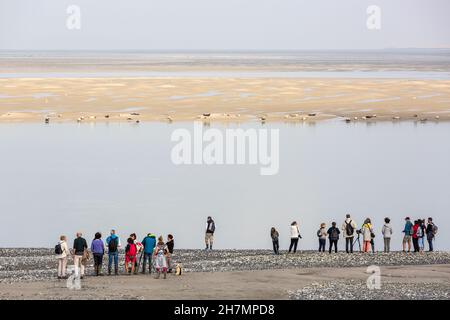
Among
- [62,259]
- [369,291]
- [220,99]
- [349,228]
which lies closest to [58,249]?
[62,259]

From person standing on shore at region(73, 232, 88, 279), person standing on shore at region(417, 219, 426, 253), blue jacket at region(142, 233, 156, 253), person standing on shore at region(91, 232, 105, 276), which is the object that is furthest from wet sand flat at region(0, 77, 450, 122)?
person standing on shore at region(73, 232, 88, 279)

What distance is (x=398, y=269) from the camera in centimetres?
2977

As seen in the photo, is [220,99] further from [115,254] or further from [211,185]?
[115,254]

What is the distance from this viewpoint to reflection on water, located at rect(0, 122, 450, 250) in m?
41.9

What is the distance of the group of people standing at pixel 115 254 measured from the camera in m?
28.3

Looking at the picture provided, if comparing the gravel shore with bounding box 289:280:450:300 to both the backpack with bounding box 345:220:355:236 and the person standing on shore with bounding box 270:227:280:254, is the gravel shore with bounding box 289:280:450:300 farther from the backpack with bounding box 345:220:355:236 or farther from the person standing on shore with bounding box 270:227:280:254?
Answer: the backpack with bounding box 345:220:355:236

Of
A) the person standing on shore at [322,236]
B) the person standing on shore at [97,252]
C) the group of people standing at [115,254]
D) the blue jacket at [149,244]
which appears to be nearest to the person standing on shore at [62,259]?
the group of people standing at [115,254]

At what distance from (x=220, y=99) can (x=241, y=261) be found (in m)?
62.7

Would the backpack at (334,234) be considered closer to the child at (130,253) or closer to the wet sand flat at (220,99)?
the child at (130,253)

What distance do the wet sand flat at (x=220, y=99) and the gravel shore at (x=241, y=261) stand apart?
45.7m
